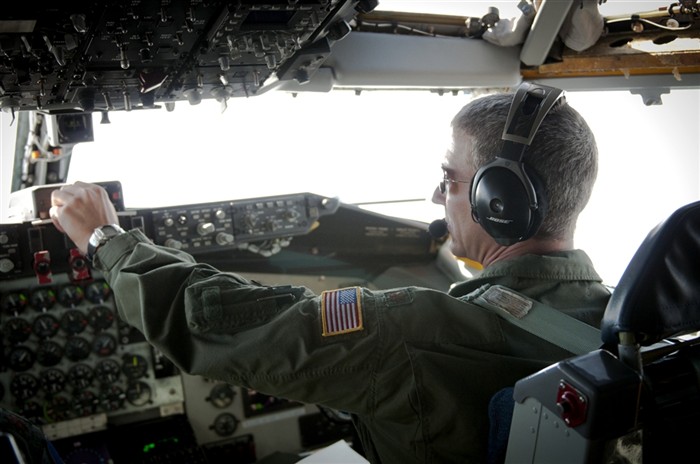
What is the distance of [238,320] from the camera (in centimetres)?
135

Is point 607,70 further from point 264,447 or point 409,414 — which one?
point 264,447

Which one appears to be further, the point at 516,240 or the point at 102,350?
the point at 102,350

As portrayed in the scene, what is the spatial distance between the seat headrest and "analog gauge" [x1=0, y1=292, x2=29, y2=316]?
2.56 meters

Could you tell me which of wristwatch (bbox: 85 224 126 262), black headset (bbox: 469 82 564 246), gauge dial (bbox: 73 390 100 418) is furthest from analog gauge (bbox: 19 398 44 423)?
black headset (bbox: 469 82 564 246)

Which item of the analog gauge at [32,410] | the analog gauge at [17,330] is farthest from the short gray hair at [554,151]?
the analog gauge at [32,410]

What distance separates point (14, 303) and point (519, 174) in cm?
230

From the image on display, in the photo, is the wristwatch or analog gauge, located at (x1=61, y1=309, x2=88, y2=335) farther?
analog gauge, located at (x1=61, y1=309, x2=88, y2=335)

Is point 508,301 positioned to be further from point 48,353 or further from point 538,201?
point 48,353

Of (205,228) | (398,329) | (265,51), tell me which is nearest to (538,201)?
(398,329)

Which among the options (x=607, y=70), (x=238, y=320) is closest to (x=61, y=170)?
(x=238, y=320)

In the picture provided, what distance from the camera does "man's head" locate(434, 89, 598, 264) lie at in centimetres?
148

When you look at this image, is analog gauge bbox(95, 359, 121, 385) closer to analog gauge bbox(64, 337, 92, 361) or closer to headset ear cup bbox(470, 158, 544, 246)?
analog gauge bbox(64, 337, 92, 361)

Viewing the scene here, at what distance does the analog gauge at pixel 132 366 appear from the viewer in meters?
3.03

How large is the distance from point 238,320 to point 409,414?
39 centimetres
